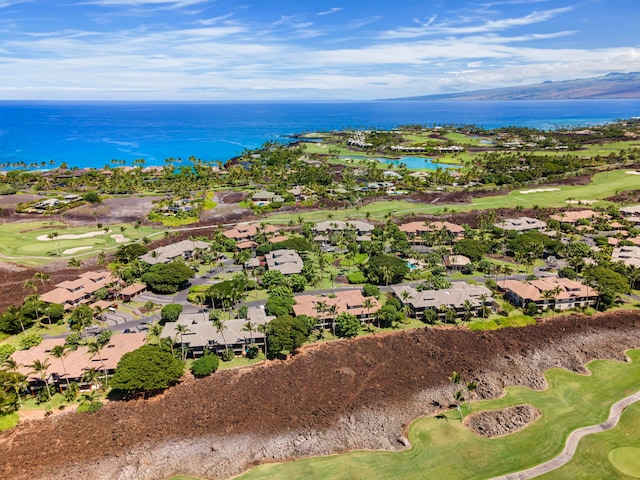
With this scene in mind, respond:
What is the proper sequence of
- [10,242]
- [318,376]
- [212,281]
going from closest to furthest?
[318,376] < [212,281] < [10,242]

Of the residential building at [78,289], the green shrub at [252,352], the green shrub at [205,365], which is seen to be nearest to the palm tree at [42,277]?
the residential building at [78,289]

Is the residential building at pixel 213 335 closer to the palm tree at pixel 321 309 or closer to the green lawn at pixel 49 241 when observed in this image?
the palm tree at pixel 321 309

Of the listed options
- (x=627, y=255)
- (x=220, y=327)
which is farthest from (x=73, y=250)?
(x=627, y=255)

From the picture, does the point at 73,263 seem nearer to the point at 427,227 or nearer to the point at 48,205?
the point at 48,205

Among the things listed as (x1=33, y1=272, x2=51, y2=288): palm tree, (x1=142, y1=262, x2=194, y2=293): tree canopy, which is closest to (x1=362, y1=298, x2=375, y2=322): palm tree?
(x1=142, y1=262, x2=194, y2=293): tree canopy

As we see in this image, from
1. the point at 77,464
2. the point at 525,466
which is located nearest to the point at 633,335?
the point at 525,466

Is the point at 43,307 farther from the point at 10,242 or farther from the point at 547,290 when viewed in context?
the point at 547,290
